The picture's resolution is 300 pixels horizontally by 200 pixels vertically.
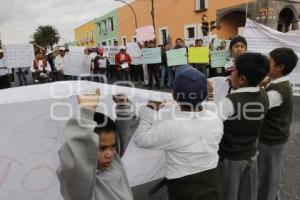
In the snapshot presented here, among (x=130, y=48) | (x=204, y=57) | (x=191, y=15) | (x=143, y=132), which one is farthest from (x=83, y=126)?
(x=191, y=15)

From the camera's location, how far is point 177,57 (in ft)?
36.6

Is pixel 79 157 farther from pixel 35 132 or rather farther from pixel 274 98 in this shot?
pixel 274 98

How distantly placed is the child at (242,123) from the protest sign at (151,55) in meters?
9.49

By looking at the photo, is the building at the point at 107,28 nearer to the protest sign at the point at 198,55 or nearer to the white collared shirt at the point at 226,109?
the protest sign at the point at 198,55

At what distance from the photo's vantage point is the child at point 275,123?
8.12ft

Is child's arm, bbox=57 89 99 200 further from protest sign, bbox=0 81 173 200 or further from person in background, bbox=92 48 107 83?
person in background, bbox=92 48 107 83

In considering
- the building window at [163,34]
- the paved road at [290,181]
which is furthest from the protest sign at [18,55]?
the building window at [163,34]

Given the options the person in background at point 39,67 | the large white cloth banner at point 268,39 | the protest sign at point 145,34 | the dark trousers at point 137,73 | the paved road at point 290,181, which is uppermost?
the protest sign at point 145,34

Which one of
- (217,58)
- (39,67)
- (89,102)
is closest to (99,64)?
(39,67)

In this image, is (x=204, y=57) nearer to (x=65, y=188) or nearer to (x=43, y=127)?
(x=43, y=127)

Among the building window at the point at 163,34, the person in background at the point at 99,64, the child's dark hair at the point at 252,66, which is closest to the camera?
the child's dark hair at the point at 252,66

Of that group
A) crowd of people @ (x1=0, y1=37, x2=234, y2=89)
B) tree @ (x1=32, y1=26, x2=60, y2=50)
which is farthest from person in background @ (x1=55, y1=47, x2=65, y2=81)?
tree @ (x1=32, y1=26, x2=60, y2=50)

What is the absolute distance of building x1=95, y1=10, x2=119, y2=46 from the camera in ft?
143

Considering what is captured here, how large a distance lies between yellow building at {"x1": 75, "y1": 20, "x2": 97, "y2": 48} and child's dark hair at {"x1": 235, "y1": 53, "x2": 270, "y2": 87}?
51347 mm
